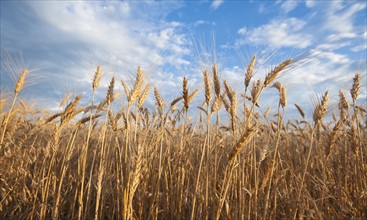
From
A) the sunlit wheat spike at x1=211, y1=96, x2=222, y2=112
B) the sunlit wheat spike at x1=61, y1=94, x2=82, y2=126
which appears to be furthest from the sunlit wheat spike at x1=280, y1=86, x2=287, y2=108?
the sunlit wheat spike at x1=61, y1=94, x2=82, y2=126

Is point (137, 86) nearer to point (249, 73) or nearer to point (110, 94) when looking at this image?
point (110, 94)

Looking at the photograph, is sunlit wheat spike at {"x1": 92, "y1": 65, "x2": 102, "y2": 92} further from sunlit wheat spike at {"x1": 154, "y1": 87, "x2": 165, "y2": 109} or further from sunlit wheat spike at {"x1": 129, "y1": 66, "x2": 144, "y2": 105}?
sunlit wheat spike at {"x1": 154, "y1": 87, "x2": 165, "y2": 109}

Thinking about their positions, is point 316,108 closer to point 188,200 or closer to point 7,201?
point 188,200

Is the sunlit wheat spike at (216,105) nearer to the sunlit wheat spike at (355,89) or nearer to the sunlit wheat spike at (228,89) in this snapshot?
the sunlit wheat spike at (228,89)

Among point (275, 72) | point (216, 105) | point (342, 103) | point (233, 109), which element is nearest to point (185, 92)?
point (216, 105)

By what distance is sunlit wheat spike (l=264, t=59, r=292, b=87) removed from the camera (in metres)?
2.21

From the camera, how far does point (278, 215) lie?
3.05 m

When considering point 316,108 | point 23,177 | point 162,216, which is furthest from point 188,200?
point 23,177

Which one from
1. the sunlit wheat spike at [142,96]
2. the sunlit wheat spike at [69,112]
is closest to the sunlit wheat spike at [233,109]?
the sunlit wheat spike at [142,96]

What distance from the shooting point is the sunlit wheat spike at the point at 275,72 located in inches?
87.0

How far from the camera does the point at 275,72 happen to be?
2215 mm

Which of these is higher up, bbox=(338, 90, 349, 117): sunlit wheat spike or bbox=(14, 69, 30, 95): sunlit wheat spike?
bbox=(14, 69, 30, 95): sunlit wheat spike

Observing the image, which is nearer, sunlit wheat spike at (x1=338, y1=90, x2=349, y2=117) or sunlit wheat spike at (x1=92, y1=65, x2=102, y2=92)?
sunlit wheat spike at (x1=92, y1=65, x2=102, y2=92)

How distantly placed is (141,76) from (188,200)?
1461mm
